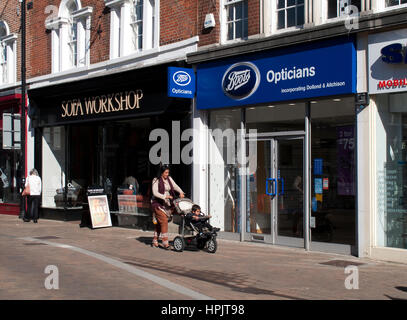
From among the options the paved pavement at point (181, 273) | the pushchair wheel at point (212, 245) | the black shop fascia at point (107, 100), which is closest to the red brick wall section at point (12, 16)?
the black shop fascia at point (107, 100)

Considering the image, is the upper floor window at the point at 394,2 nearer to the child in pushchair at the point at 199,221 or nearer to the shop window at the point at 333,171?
the shop window at the point at 333,171

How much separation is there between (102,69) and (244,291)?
1158 cm

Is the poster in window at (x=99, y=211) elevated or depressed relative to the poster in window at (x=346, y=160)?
depressed

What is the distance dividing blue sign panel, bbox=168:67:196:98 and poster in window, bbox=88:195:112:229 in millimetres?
4604

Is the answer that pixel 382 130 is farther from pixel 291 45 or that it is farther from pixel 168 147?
pixel 168 147

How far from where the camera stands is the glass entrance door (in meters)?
12.3

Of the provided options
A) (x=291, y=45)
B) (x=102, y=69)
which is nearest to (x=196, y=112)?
(x=291, y=45)

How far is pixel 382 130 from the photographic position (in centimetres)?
1086

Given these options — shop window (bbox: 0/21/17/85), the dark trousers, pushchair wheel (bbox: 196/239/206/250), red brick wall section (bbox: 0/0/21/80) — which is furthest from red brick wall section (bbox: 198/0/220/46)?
shop window (bbox: 0/21/17/85)

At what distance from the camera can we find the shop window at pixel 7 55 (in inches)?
886

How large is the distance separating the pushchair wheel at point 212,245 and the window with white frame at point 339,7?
5298mm

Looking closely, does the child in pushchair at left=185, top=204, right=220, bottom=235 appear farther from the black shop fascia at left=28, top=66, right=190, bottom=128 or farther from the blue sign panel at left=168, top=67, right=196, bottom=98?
the black shop fascia at left=28, top=66, right=190, bottom=128

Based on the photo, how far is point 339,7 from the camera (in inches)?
453
